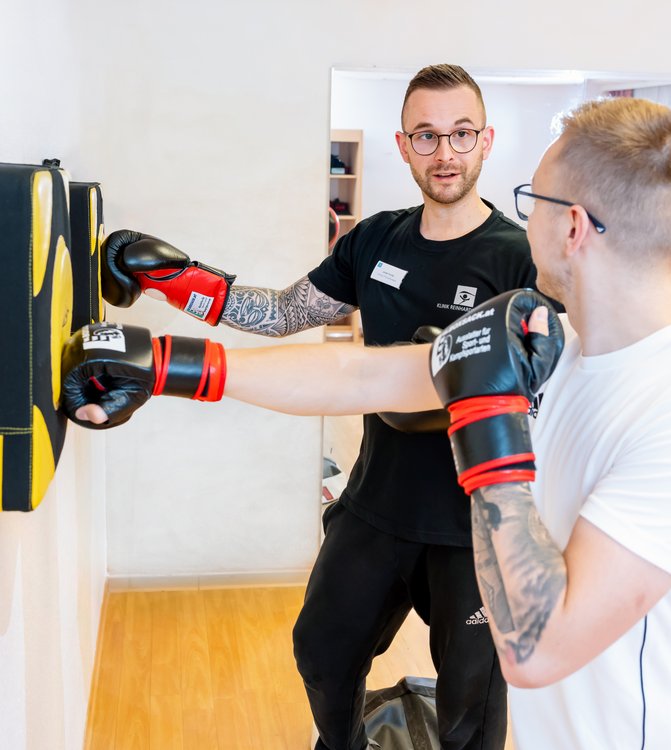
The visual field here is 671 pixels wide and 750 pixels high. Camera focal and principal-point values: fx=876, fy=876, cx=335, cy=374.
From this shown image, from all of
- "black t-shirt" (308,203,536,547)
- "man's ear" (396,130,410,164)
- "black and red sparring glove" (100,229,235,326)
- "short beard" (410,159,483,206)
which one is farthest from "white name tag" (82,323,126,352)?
"man's ear" (396,130,410,164)

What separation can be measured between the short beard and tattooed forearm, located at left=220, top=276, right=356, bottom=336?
437 millimetres

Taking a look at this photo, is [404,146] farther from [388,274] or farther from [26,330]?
[26,330]

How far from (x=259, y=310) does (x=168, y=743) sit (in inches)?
51.8

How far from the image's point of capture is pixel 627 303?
1249 mm

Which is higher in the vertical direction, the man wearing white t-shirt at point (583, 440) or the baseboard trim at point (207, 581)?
the man wearing white t-shirt at point (583, 440)

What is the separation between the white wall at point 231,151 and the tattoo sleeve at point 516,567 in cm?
201

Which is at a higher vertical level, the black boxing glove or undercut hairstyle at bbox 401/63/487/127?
undercut hairstyle at bbox 401/63/487/127

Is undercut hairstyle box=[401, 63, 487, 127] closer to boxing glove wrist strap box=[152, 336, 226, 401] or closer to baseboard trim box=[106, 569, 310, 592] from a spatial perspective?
boxing glove wrist strap box=[152, 336, 226, 401]

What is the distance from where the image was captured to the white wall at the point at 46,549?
4.76 feet

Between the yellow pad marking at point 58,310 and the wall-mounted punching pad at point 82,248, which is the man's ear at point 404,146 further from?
the yellow pad marking at point 58,310

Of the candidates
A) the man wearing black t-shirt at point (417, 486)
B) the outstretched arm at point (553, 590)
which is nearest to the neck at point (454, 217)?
the man wearing black t-shirt at point (417, 486)

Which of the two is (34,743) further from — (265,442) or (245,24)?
(245,24)

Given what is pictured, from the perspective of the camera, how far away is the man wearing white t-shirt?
41.3 inches

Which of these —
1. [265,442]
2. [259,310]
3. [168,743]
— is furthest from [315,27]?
[168,743]
